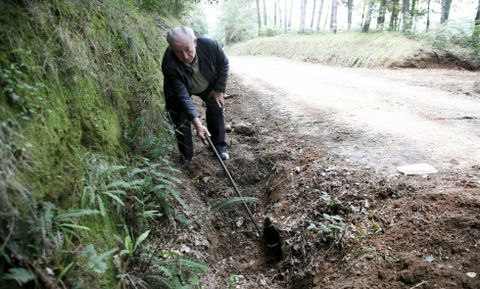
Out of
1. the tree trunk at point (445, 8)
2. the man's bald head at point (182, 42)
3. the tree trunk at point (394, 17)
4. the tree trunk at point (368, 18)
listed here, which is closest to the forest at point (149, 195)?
the man's bald head at point (182, 42)

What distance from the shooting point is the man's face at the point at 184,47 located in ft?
13.4

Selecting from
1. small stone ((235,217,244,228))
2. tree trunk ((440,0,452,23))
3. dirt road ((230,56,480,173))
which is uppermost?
tree trunk ((440,0,452,23))

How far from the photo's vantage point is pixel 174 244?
318cm

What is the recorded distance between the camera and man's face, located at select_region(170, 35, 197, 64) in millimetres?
4086

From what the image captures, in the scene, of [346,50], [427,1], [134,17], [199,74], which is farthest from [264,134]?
[427,1]

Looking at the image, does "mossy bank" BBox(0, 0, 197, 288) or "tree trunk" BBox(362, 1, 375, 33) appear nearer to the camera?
"mossy bank" BBox(0, 0, 197, 288)

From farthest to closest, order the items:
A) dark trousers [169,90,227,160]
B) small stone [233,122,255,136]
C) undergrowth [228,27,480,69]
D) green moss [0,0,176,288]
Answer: undergrowth [228,27,480,69], small stone [233,122,255,136], dark trousers [169,90,227,160], green moss [0,0,176,288]

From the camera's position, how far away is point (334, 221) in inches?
132

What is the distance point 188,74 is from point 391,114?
12.1ft

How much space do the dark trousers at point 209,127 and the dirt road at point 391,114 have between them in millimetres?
1431

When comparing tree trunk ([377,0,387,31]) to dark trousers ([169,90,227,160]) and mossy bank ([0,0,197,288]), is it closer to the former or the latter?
dark trousers ([169,90,227,160])

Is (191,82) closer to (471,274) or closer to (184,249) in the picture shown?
(184,249)

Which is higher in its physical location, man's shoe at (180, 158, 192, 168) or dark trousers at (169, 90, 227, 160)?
dark trousers at (169, 90, 227, 160)

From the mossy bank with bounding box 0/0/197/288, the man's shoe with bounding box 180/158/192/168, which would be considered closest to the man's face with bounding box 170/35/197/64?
the mossy bank with bounding box 0/0/197/288
